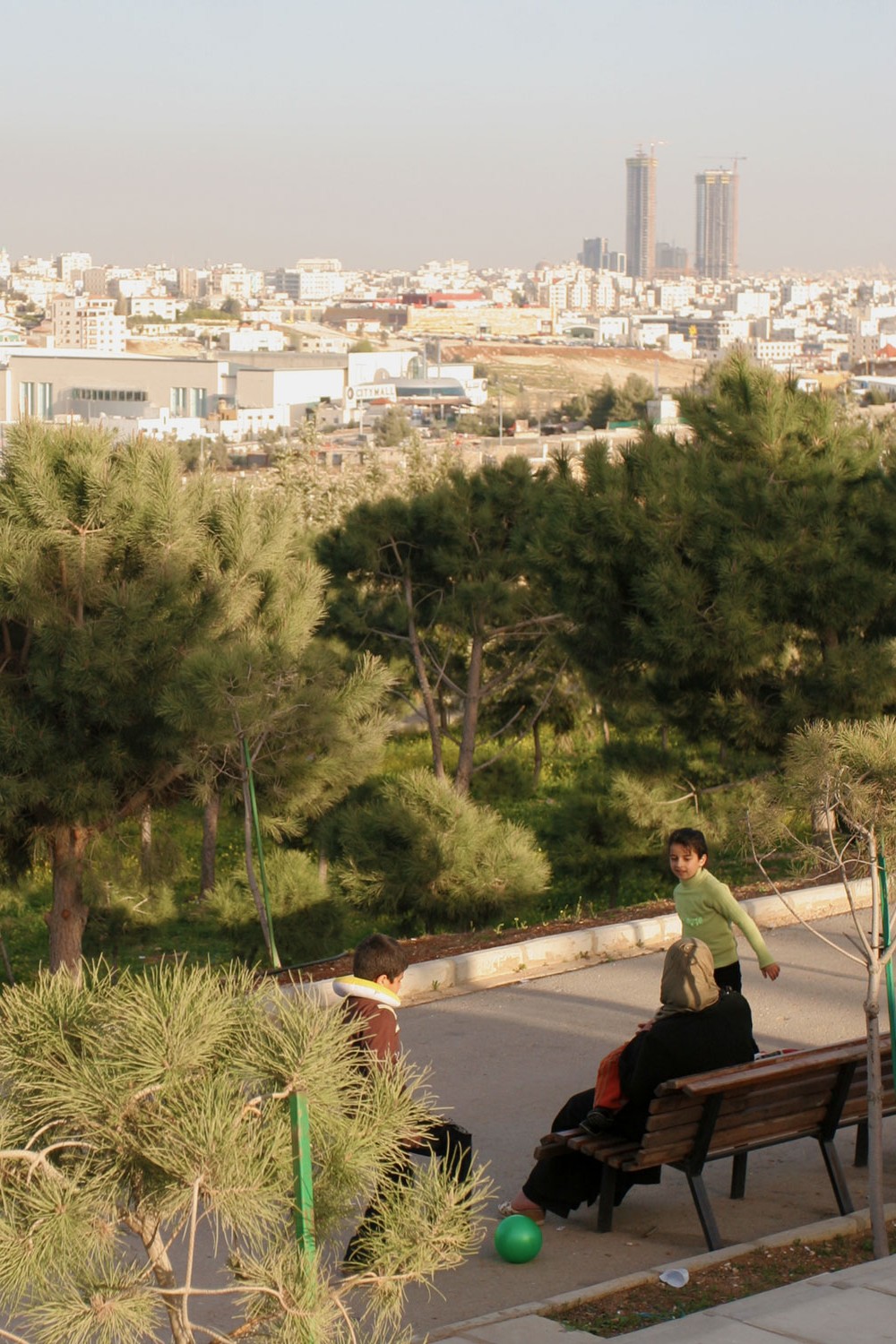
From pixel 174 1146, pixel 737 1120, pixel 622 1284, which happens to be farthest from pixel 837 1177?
pixel 174 1146

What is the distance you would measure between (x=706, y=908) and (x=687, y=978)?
0.82m

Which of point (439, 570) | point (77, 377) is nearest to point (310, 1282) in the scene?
point (439, 570)

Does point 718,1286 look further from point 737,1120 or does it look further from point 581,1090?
point 581,1090

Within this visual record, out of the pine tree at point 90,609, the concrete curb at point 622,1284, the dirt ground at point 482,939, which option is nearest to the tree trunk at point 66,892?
the pine tree at point 90,609

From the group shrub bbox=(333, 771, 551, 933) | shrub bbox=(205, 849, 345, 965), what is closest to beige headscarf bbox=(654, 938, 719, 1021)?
shrub bbox=(333, 771, 551, 933)

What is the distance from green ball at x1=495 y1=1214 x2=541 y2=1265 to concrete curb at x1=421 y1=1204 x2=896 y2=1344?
0.23m

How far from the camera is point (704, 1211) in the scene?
4.49 meters

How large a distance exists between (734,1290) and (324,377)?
133542mm

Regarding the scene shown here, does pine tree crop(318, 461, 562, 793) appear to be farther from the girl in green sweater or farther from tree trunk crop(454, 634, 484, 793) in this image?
the girl in green sweater

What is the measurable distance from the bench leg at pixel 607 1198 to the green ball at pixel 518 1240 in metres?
0.27

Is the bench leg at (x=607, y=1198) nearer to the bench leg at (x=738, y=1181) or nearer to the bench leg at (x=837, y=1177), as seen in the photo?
the bench leg at (x=738, y=1181)

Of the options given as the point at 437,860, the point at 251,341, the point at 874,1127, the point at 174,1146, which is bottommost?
the point at 437,860

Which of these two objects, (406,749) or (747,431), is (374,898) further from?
(406,749)

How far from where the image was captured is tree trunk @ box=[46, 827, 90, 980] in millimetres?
10391
